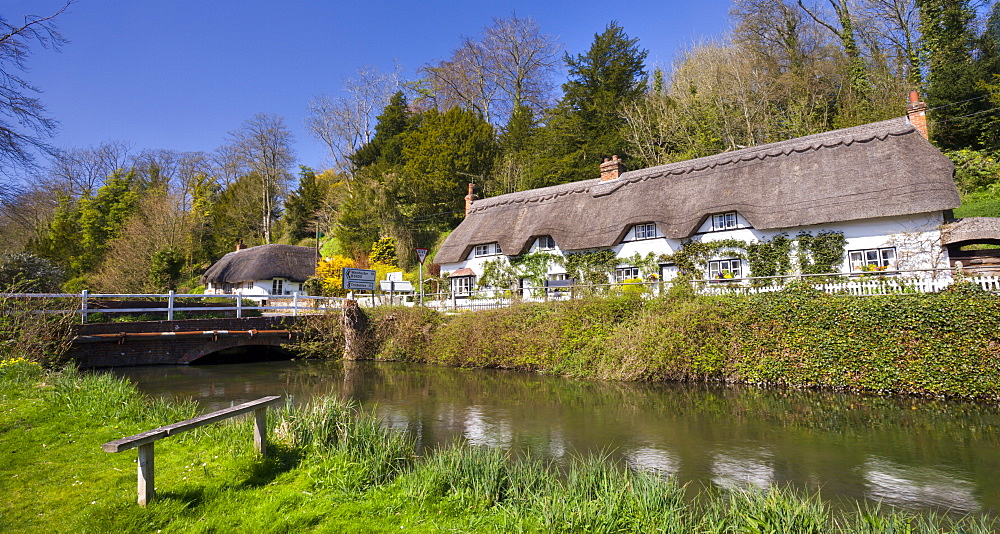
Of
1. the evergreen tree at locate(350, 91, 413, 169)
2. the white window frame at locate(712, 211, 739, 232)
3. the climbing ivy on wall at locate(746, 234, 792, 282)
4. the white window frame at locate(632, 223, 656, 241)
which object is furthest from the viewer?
the evergreen tree at locate(350, 91, 413, 169)

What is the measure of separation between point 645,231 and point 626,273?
2.01 metres

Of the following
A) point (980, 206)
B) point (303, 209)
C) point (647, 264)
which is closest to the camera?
point (980, 206)

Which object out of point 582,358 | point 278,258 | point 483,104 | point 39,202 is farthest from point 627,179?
point 39,202

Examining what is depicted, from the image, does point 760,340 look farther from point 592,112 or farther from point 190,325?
point 592,112

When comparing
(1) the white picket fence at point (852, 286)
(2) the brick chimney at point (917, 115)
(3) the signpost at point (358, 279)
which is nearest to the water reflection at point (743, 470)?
(1) the white picket fence at point (852, 286)

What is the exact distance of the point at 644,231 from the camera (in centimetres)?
2186

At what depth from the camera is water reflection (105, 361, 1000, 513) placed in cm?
591

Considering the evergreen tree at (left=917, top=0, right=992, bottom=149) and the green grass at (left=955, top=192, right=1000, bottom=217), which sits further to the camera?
the evergreen tree at (left=917, top=0, right=992, bottom=149)

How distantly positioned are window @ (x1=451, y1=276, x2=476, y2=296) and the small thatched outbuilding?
1393 centimetres

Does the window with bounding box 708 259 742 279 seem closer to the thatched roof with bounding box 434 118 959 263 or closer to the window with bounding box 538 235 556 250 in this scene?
the thatched roof with bounding box 434 118 959 263

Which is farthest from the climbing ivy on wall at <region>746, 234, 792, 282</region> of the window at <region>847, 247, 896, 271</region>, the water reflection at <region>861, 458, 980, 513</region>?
the water reflection at <region>861, 458, 980, 513</region>

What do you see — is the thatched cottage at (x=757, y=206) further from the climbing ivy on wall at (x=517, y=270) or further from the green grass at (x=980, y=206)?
the green grass at (x=980, y=206)

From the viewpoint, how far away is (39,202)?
124ft

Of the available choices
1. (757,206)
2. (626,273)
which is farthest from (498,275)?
(757,206)
